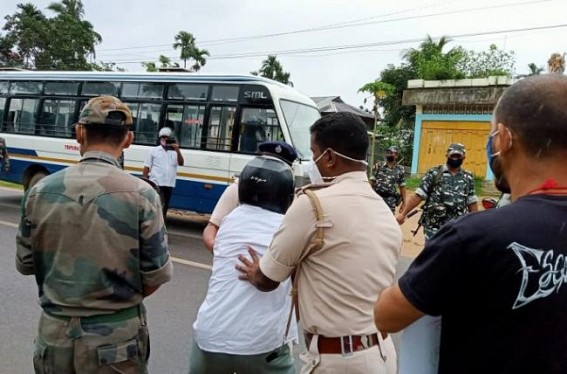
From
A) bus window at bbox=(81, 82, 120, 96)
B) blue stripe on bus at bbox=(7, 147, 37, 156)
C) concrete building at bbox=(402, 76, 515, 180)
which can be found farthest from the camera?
concrete building at bbox=(402, 76, 515, 180)

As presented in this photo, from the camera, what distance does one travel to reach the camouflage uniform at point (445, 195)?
5.95m

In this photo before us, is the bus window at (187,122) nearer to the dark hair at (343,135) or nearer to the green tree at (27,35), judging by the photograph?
the dark hair at (343,135)

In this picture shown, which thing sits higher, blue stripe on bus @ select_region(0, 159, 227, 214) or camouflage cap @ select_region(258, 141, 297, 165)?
camouflage cap @ select_region(258, 141, 297, 165)

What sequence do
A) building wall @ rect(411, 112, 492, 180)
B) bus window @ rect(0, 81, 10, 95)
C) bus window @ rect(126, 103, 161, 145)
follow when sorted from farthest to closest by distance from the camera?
building wall @ rect(411, 112, 492, 180)
bus window @ rect(0, 81, 10, 95)
bus window @ rect(126, 103, 161, 145)

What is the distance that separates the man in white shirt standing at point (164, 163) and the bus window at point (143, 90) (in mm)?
1322

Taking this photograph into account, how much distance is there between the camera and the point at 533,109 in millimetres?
1340

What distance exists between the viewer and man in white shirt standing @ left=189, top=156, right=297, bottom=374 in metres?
2.12

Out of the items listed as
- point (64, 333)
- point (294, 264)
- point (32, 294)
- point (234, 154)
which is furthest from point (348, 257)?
point (234, 154)

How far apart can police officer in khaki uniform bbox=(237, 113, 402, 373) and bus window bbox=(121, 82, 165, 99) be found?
8.52 m

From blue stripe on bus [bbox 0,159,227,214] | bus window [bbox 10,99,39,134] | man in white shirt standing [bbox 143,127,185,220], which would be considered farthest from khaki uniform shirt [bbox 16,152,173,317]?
bus window [bbox 10,99,39,134]

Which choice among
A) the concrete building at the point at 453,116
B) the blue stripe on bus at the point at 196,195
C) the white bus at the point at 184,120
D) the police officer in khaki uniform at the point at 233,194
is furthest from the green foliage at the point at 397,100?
the police officer in khaki uniform at the point at 233,194

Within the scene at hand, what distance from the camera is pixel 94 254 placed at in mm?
2146

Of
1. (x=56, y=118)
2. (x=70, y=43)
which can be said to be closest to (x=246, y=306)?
(x=56, y=118)

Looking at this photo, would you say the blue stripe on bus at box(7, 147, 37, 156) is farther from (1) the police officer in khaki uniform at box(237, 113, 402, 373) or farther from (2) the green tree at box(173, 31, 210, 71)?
(2) the green tree at box(173, 31, 210, 71)
